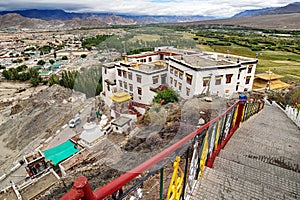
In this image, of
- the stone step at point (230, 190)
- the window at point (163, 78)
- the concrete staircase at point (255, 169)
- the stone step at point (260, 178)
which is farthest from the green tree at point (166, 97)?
the stone step at point (230, 190)

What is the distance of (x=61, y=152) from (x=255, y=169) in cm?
1239

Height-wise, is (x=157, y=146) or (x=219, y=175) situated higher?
(x=219, y=175)

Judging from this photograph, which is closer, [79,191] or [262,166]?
[79,191]

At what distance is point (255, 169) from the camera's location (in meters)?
2.89

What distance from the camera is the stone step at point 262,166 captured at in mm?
2961

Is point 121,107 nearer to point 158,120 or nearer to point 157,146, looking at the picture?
point 158,120

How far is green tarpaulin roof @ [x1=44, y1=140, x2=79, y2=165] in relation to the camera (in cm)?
1195

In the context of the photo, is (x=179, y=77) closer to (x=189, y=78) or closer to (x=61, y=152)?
(x=189, y=78)

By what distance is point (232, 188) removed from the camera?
2.37 meters

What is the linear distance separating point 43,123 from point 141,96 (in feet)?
39.9

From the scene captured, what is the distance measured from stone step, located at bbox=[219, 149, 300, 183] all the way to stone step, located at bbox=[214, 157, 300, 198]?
12.0 inches

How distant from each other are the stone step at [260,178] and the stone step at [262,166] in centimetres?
30

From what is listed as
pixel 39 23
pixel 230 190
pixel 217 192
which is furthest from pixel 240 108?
pixel 39 23

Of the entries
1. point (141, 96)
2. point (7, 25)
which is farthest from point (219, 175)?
point (7, 25)
